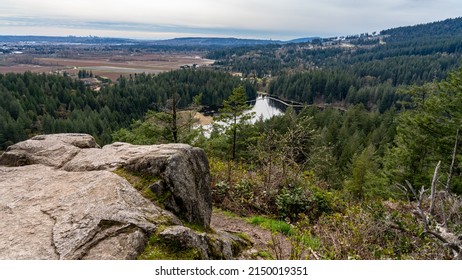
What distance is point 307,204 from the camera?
986 cm

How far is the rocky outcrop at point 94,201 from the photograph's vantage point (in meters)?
3.93

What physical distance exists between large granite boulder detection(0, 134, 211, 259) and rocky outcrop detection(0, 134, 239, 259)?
0.01 metres

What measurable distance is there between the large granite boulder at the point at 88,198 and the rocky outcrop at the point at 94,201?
0.04 feet

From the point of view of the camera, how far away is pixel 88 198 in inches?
187

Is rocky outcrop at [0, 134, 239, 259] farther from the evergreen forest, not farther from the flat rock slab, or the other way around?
the evergreen forest

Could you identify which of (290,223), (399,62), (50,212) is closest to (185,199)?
(50,212)

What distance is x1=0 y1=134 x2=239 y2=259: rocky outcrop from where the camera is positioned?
3.93 m

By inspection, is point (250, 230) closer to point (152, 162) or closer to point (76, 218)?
point (152, 162)

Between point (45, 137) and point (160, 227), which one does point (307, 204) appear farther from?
point (45, 137)

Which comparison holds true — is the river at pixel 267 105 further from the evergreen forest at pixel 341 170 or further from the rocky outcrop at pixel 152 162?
the rocky outcrop at pixel 152 162

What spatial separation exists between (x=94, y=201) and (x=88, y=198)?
18 cm

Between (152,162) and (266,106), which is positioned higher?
(152,162)

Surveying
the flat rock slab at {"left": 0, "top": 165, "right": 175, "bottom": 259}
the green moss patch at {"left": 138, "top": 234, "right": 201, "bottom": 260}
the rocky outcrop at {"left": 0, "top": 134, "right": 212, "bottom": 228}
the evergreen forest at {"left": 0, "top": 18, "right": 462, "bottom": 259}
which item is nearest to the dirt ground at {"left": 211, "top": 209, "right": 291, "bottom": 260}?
the evergreen forest at {"left": 0, "top": 18, "right": 462, "bottom": 259}

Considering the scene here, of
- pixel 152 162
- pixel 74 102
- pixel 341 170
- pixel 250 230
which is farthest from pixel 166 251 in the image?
pixel 74 102
